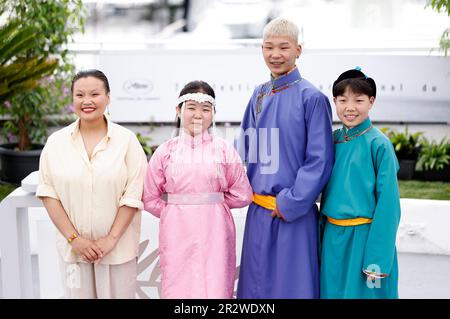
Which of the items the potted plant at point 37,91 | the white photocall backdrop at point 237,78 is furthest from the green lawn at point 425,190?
the potted plant at point 37,91

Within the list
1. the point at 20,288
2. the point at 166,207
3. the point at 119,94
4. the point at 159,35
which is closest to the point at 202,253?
the point at 166,207

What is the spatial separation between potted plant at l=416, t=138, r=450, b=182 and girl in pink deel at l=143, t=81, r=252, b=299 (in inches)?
168

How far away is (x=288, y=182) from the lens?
2.24 meters

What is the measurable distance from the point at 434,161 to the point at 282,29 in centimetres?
423

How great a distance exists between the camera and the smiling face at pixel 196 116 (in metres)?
2.20

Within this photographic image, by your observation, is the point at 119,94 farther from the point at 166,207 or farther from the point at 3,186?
the point at 166,207

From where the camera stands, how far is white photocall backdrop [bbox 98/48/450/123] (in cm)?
647

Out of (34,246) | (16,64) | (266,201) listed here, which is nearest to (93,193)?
(266,201)

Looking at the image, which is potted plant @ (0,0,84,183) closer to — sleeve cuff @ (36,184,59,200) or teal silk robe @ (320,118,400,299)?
sleeve cuff @ (36,184,59,200)

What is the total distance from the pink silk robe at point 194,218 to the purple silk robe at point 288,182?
0.12 metres

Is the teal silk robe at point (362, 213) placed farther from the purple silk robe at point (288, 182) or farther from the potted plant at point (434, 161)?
the potted plant at point (434, 161)

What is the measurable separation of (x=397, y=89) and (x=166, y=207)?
16.0ft

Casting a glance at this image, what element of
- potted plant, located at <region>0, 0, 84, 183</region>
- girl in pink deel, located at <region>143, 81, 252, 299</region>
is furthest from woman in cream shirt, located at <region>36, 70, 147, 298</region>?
potted plant, located at <region>0, 0, 84, 183</region>

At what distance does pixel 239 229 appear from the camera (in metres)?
2.79
